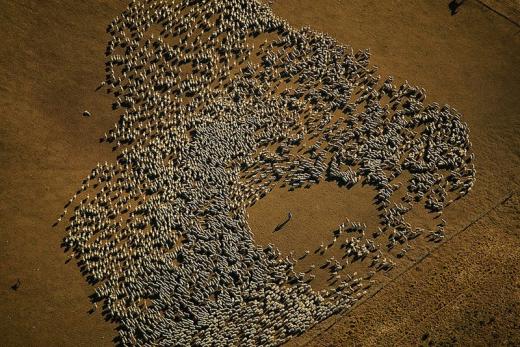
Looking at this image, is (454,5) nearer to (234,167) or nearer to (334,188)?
(334,188)

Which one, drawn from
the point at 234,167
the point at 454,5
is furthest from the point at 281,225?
the point at 454,5

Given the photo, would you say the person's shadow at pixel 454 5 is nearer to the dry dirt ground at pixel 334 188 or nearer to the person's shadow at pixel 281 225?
the dry dirt ground at pixel 334 188

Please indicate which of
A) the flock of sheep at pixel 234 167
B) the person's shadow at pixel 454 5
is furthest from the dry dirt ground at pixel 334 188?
the flock of sheep at pixel 234 167

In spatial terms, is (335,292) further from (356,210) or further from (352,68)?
(352,68)

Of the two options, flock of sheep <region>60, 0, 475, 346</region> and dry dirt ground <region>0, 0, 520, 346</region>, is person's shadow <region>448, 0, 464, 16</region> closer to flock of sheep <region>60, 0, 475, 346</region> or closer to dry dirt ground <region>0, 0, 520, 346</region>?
dry dirt ground <region>0, 0, 520, 346</region>

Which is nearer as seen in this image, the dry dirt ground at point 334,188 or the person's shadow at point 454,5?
the dry dirt ground at point 334,188

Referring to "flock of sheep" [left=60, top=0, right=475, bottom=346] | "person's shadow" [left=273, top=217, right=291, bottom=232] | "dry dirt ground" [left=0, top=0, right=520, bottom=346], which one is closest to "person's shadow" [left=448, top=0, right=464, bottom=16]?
"dry dirt ground" [left=0, top=0, right=520, bottom=346]
